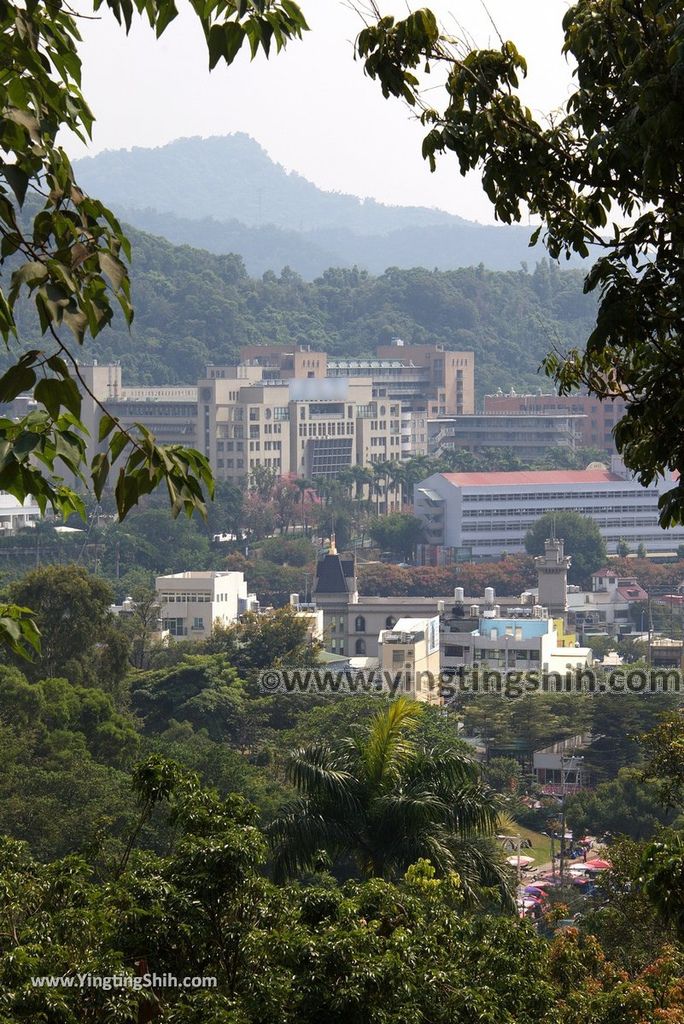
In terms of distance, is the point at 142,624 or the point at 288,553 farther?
the point at 288,553

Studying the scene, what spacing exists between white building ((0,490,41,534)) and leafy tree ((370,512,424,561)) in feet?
46.0

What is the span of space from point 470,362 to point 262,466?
30237 mm

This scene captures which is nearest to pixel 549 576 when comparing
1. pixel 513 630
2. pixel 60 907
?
pixel 513 630

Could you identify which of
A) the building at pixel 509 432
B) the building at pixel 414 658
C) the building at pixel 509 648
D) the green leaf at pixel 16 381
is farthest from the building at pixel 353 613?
the green leaf at pixel 16 381

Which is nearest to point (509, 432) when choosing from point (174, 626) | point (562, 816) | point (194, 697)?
point (174, 626)

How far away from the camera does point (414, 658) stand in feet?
112

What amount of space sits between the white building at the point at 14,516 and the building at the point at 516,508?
16017 mm

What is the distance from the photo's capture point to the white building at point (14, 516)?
198 ft

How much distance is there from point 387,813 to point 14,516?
54.0 metres

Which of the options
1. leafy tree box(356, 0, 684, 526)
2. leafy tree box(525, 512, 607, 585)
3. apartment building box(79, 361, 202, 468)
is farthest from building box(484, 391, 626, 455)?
leafy tree box(356, 0, 684, 526)

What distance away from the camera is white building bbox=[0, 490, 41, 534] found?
60.4 m

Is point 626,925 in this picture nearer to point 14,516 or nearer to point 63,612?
point 63,612

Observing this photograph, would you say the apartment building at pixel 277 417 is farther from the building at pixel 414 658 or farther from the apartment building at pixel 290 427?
the building at pixel 414 658

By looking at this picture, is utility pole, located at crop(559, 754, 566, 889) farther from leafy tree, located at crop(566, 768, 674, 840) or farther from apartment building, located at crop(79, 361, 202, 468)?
apartment building, located at crop(79, 361, 202, 468)
